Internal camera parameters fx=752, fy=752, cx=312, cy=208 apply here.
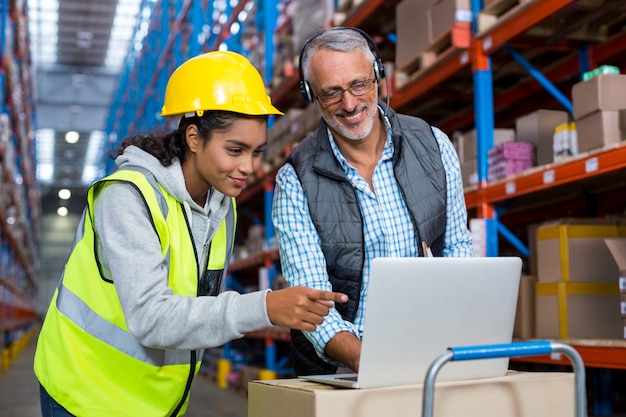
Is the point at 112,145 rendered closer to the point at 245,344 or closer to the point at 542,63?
the point at 245,344

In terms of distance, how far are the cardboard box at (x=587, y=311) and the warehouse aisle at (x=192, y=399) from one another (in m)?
3.97

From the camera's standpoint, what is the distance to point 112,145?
2856 centimetres

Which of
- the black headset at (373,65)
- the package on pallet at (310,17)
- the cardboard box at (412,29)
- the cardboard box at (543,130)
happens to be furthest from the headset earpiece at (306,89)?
the package on pallet at (310,17)

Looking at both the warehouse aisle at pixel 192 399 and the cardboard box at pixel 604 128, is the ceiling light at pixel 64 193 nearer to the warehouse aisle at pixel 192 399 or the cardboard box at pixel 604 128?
the warehouse aisle at pixel 192 399

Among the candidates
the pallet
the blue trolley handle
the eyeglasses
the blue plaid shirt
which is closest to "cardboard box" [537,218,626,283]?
the pallet

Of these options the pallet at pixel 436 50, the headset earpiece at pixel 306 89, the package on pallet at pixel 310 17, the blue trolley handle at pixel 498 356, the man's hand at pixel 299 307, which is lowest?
the blue trolley handle at pixel 498 356

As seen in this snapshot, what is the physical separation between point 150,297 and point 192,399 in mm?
7226

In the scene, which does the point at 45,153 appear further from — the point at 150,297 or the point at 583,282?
the point at 150,297

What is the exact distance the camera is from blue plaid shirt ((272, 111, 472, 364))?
2363mm

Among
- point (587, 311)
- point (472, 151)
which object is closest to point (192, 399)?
point (472, 151)

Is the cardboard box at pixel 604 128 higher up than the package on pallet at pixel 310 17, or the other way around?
the package on pallet at pixel 310 17

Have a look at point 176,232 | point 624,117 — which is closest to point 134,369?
point 176,232

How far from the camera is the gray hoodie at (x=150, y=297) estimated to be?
1.53 metres

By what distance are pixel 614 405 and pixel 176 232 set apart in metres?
4.28
